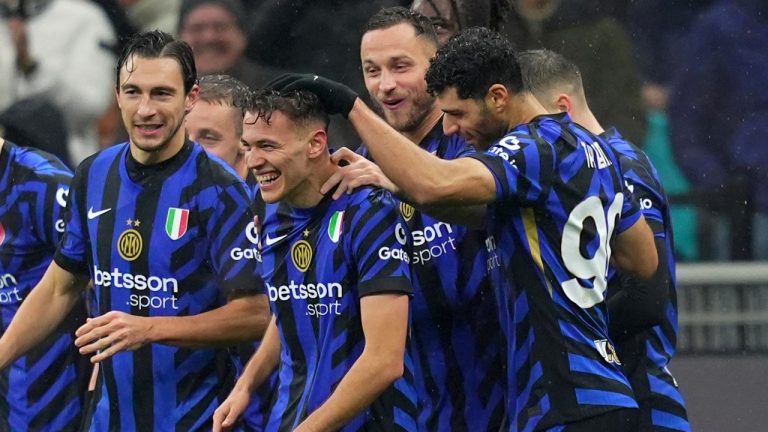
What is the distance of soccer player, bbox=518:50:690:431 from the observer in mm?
5551

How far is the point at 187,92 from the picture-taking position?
215 inches

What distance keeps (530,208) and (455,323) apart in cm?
79

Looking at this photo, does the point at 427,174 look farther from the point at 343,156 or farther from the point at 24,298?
the point at 24,298

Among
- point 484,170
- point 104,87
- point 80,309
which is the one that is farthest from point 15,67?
point 484,170

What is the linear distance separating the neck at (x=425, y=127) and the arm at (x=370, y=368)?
96 centimetres

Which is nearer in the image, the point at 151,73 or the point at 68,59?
the point at 151,73

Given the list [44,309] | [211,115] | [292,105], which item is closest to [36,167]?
[211,115]

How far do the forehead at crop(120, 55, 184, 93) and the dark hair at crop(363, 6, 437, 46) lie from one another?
2.34 feet

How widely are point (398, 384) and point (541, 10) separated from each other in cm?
478

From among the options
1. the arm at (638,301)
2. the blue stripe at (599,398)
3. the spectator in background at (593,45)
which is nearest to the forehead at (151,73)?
the arm at (638,301)

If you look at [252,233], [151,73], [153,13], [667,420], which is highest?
[153,13]

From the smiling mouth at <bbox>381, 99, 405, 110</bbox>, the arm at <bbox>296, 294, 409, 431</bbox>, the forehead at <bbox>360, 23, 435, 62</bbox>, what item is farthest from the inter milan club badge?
the forehead at <bbox>360, 23, 435, 62</bbox>

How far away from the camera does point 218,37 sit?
9695 mm

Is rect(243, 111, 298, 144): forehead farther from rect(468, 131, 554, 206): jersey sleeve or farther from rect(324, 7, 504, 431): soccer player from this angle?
rect(324, 7, 504, 431): soccer player
